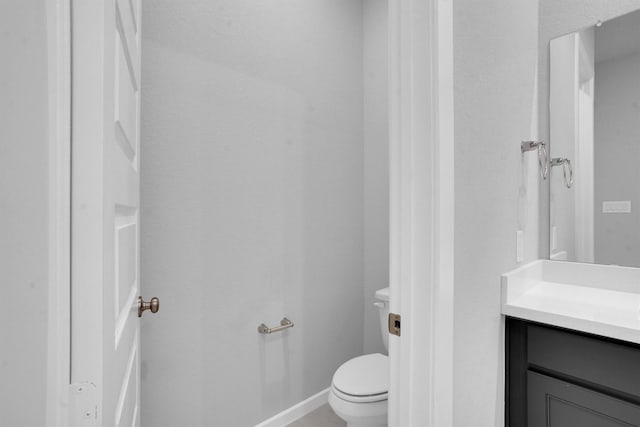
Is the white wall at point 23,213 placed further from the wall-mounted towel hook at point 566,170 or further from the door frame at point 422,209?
the wall-mounted towel hook at point 566,170

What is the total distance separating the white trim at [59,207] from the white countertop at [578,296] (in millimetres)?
1277

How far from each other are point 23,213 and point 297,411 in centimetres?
197

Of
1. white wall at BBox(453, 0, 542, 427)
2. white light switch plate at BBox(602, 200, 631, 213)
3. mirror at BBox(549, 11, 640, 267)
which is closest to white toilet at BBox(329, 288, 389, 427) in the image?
white wall at BBox(453, 0, 542, 427)

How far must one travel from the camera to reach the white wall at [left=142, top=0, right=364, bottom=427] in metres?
1.49

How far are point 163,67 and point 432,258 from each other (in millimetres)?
1329

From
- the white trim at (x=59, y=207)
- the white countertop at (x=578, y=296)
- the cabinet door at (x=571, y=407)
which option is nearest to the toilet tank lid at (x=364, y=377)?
the cabinet door at (x=571, y=407)

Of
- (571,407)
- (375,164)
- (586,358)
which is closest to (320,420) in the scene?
(571,407)

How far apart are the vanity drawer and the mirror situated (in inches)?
20.7

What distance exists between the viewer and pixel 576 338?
3.78ft

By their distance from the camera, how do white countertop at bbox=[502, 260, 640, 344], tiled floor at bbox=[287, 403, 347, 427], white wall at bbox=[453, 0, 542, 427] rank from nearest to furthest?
1. white wall at bbox=[453, 0, 542, 427]
2. white countertop at bbox=[502, 260, 640, 344]
3. tiled floor at bbox=[287, 403, 347, 427]

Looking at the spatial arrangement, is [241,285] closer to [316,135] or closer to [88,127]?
[316,135]

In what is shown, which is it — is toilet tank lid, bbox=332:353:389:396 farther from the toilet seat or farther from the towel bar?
the towel bar

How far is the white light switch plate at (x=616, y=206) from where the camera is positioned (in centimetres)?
144

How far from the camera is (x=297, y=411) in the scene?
202cm
